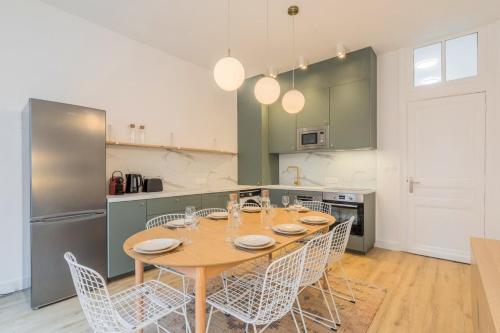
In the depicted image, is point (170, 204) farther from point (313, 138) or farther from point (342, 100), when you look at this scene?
point (342, 100)

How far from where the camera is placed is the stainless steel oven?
3.37 metres

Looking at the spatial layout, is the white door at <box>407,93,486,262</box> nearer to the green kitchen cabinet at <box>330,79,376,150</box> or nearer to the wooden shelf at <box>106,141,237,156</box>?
the green kitchen cabinet at <box>330,79,376,150</box>

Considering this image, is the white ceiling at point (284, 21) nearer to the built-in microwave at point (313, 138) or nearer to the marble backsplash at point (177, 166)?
the built-in microwave at point (313, 138)

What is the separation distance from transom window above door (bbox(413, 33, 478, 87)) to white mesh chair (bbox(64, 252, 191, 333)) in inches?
157

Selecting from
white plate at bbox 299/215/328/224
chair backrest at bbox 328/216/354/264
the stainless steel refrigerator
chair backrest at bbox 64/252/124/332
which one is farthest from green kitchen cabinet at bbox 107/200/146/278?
chair backrest at bbox 328/216/354/264

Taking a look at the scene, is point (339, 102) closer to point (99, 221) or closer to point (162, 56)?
point (162, 56)

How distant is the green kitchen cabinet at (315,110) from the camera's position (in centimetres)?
390

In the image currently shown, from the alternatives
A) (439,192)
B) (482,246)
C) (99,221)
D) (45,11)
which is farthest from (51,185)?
(439,192)

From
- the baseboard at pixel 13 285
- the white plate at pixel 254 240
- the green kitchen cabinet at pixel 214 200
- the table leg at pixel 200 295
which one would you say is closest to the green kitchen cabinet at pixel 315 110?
the green kitchen cabinet at pixel 214 200

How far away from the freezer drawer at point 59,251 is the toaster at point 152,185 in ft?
2.63

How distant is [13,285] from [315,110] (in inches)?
169

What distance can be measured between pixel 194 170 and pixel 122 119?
1321mm

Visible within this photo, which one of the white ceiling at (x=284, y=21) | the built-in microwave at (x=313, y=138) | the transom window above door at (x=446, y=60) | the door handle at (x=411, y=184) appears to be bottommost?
the door handle at (x=411, y=184)

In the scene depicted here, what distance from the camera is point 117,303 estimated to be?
148 cm
